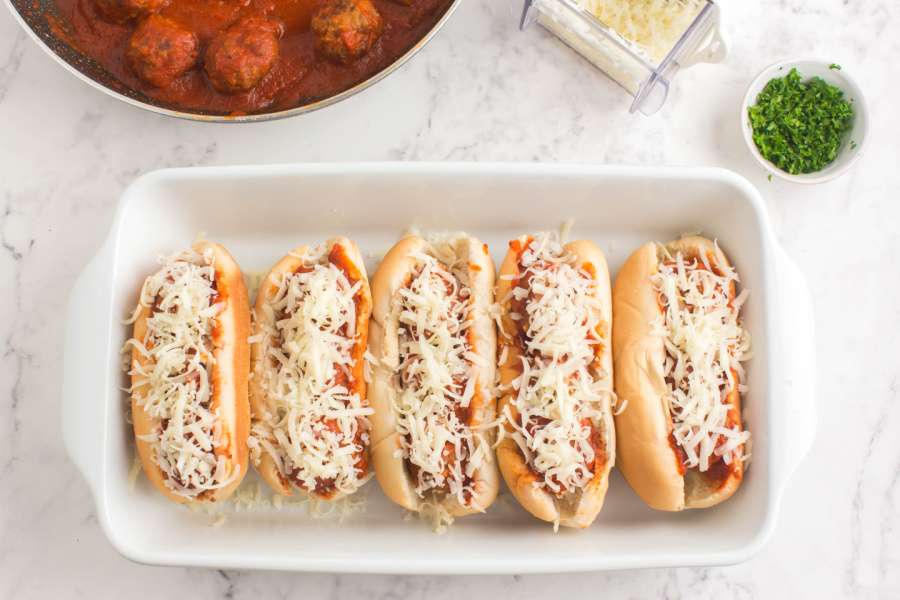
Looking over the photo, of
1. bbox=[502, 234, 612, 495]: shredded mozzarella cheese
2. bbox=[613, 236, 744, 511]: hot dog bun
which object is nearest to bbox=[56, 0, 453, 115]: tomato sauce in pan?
bbox=[502, 234, 612, 495]: shredded mozzarella cheese

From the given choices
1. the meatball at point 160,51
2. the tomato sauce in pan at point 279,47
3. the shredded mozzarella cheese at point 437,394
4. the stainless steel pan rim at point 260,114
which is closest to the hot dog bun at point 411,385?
the shredded mozzarella cheese at point 437,394

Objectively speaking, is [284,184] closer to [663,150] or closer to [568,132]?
[568,132]

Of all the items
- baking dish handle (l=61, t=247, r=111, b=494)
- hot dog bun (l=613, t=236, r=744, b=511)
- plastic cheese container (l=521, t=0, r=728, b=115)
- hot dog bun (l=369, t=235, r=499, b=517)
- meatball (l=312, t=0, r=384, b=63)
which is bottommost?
baking dish handle (l=61, t=247, r=111, b=494)

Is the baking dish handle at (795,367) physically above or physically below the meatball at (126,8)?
above

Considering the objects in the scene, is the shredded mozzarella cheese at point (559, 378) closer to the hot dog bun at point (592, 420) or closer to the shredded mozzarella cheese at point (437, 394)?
the hot dog bun at point (592, 420)

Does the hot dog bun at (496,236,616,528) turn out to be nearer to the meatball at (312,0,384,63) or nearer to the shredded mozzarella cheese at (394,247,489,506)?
the shredded mozzarella cheese at (394,247,489,506)

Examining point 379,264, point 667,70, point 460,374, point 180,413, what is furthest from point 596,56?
point 180,413

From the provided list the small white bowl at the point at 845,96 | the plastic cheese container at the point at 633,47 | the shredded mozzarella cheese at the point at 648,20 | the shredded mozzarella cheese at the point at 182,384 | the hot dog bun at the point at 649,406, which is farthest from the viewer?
the small white bowl at the point at 845,96
